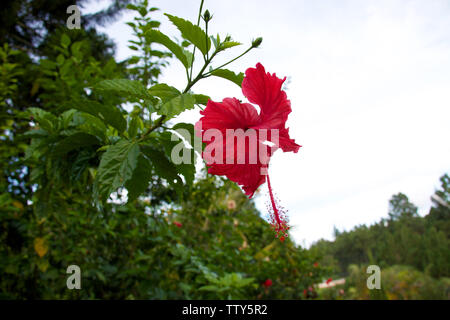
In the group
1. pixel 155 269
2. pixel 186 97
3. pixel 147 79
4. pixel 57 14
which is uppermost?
pixel 57 14

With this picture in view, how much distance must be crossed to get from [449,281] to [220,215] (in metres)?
9.59

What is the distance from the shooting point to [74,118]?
1.09 m

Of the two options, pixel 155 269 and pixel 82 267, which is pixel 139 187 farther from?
pixel 82 267

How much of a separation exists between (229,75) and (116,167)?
1.09 feet

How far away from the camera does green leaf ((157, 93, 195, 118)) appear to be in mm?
597

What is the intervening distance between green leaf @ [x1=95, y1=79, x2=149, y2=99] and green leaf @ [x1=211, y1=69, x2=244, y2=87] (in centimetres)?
16

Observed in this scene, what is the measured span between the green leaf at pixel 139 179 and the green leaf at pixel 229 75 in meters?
0.28

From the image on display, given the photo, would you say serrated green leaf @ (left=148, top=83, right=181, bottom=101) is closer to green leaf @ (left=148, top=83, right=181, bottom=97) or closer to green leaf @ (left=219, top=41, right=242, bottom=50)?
green leaf @ (left=148, top=83, right=181, bottom=97)

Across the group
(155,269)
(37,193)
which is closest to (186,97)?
(37,193)
